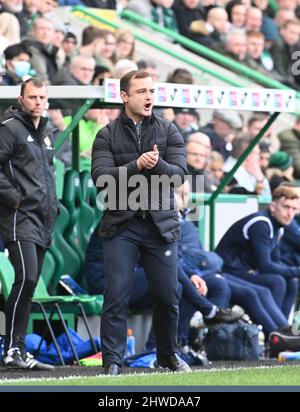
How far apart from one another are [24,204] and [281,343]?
2842 millimetres

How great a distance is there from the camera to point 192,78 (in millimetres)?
Answer: 17766

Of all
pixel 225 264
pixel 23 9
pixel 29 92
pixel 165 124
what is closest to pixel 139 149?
pixel 165 124

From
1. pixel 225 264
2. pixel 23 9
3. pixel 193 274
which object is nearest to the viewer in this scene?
pixel 193 274

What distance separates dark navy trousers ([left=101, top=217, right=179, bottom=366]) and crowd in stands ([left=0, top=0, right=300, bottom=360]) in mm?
2262

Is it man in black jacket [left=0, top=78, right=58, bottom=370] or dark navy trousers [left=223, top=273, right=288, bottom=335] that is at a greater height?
man in black jacket [left=0, top=78, right=58, bottom=370]

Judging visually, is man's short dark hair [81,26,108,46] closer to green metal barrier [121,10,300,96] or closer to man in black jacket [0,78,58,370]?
green metal barrier [121,10,300,96]

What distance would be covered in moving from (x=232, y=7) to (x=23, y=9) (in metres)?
5.15

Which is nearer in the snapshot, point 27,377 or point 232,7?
point 27,377

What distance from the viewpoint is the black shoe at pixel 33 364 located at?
10.8 m

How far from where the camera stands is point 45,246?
11.0 metres

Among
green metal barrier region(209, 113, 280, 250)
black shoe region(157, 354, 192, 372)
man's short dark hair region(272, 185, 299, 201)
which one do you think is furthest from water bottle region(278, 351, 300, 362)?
green metal barrier region(209, 113, 280, 250)

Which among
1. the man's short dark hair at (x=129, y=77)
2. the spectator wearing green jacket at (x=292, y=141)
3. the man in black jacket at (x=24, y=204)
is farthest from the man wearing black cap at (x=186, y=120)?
the man's short dark hair at (x=129, y=77)

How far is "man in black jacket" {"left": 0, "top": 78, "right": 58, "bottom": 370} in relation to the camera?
1076 cm
